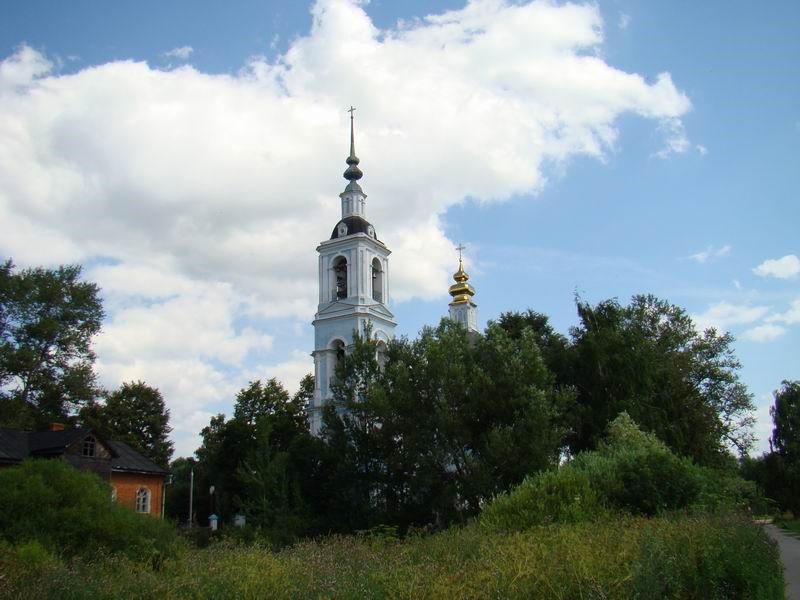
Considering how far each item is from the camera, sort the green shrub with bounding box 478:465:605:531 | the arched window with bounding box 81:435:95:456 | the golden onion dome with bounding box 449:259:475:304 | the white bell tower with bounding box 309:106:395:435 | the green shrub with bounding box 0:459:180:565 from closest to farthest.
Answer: the green shrub with bounding box 0:459:180:565, the green shrub with bounding box 478:465:605:531, the arched window with bounding box 81:435:95:456, the white bell tower with bounding box 309:106:395:435, the golden onion dome with bounding box 449:259:475:304

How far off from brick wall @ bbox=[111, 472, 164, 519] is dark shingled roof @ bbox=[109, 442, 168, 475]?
36 centimetres

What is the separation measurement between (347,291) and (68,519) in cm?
3173

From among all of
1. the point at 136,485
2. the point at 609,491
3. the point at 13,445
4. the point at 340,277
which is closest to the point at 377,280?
the point at 340,277

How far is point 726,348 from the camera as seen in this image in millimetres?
42156

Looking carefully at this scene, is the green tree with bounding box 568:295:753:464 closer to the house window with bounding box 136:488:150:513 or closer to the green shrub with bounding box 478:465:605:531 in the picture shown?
the green shrub with bounding box 478:465:605:531

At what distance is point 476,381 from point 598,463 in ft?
29.8

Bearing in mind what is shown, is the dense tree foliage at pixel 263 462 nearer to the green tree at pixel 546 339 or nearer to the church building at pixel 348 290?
the church building at pixel 348 290

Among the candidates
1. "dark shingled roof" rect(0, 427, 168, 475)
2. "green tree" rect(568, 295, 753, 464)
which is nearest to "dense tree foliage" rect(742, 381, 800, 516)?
→ "green tree" rect(568, 295, 753, 464)

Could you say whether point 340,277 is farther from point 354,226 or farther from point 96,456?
point 96,456

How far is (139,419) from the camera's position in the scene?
5316 cm

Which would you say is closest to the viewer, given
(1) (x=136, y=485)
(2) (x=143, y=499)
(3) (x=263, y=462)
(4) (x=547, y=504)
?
(4) (x=547, y=504)

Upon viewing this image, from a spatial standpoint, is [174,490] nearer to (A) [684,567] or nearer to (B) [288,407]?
(B) [288,407]

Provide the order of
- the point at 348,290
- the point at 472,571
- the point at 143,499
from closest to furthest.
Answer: the point at 472,571, the point at 143,499, the point at 348,290

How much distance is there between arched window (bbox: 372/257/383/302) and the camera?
1818 inches
